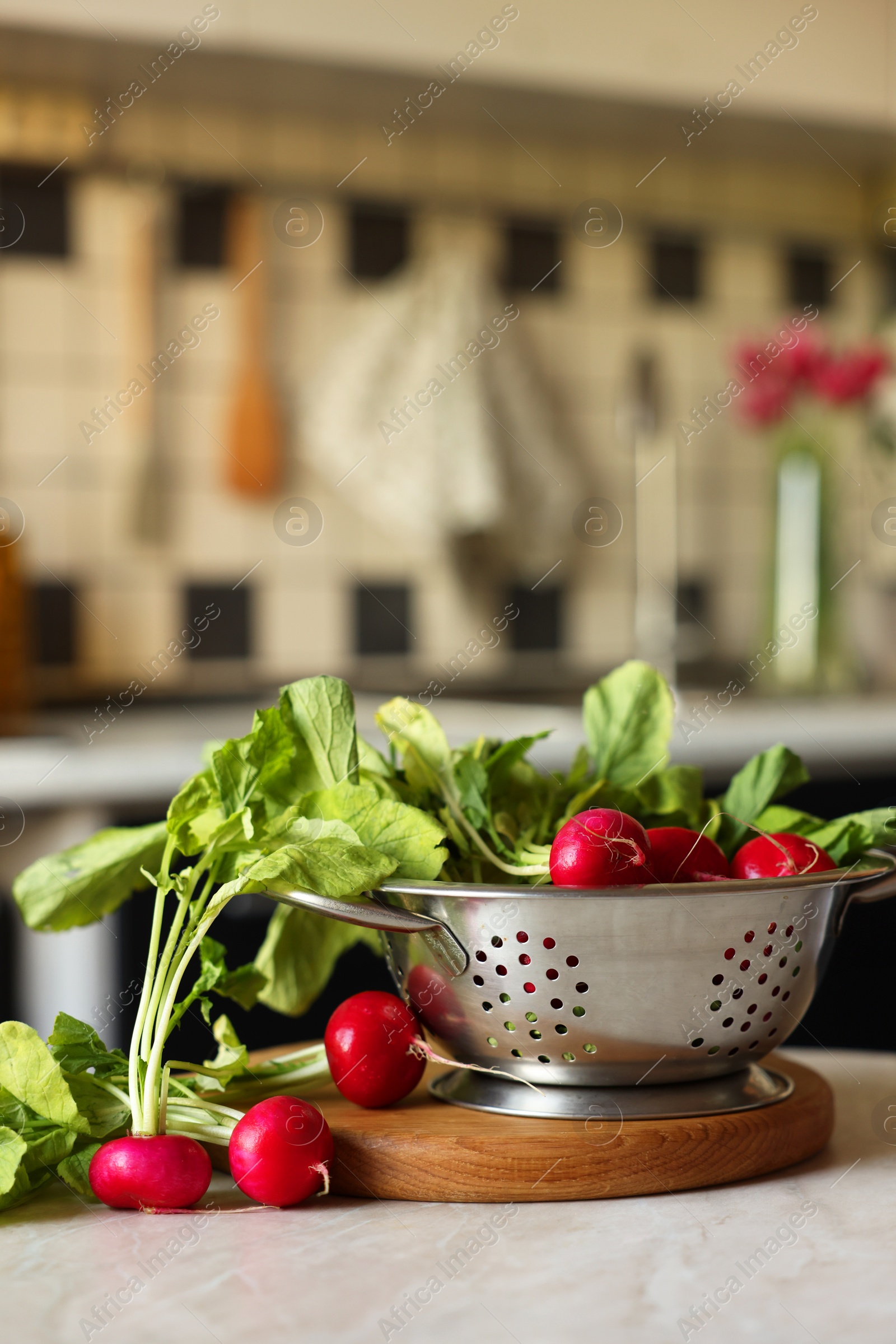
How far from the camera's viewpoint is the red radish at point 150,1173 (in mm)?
590

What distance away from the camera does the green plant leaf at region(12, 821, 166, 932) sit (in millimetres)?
690

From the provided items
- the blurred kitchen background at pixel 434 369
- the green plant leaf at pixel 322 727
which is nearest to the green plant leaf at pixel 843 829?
the green plant leaf at pixel 322 727

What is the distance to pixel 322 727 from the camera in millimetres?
667

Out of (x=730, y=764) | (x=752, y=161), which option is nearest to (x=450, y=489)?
(x=730, y=764)

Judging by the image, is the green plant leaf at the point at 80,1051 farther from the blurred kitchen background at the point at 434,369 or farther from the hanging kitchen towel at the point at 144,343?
the hanging kitchen towel at the point at 144,343

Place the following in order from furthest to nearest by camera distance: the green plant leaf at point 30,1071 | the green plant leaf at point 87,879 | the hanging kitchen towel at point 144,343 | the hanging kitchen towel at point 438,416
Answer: the hanging kitchen towel at point 438,416
the hanging kitchen towel at point 144,343
the green plant leaf at point 87,879
the green plant leaf at point 30,1071

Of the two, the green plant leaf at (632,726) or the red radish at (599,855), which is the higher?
the green plant leaf at (632,726)

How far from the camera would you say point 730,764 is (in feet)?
5.89

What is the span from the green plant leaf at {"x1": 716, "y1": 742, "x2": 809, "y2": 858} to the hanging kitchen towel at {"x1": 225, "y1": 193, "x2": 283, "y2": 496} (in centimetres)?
155

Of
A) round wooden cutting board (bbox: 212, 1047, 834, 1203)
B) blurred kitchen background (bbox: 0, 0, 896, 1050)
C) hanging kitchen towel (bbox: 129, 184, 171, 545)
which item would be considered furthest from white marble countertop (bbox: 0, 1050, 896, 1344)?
hanging kitchen towel (bbox: 129, 184, 171, 545)

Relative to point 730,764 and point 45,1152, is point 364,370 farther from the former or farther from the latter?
point 45,1152

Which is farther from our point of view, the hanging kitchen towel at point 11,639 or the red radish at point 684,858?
the hanging kitchen towel at point 11,639

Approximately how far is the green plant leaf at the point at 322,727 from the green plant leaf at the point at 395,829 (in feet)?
0.09

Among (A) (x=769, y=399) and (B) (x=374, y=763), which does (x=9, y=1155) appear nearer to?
(B) (x=374, y=763)
